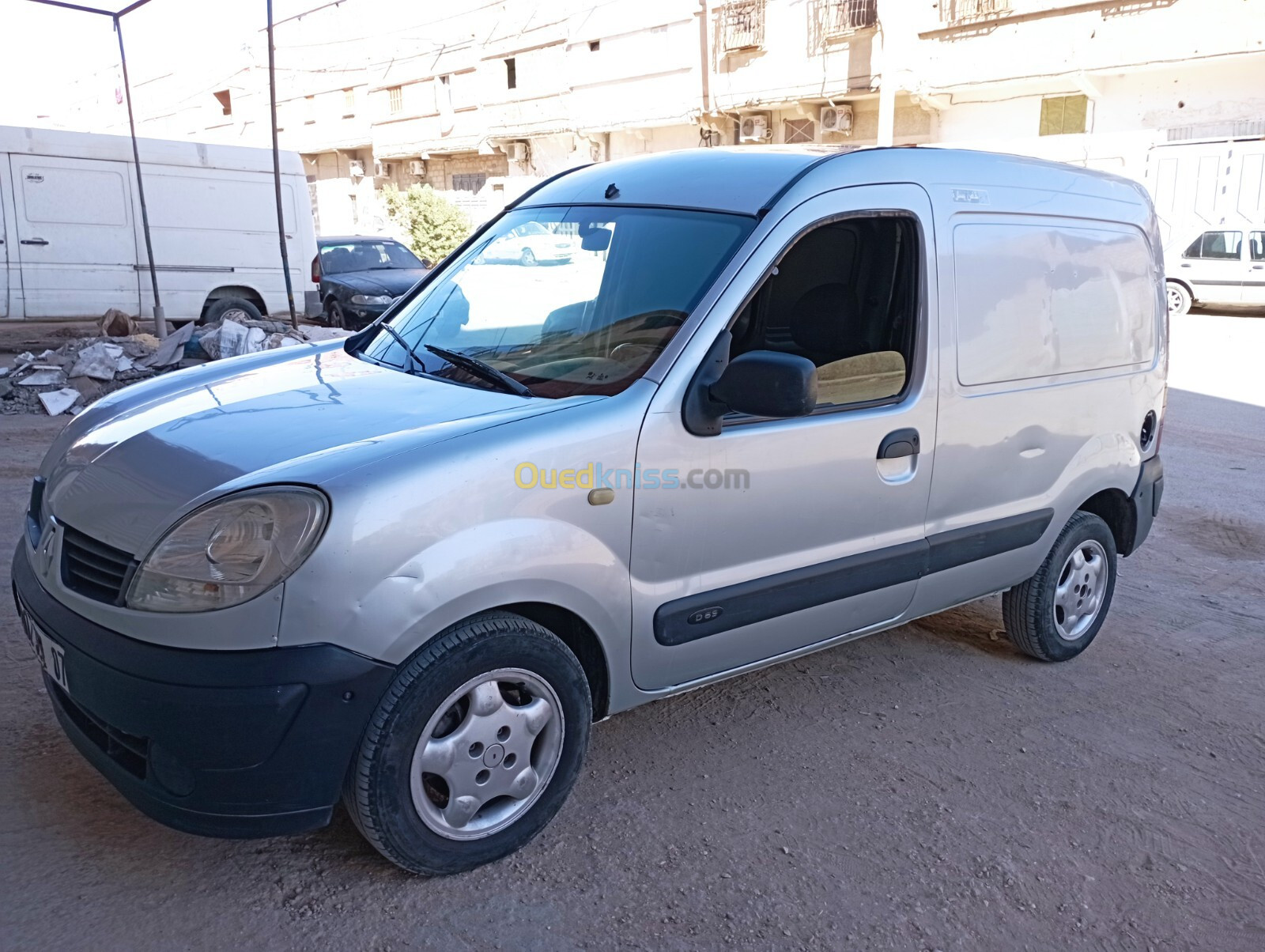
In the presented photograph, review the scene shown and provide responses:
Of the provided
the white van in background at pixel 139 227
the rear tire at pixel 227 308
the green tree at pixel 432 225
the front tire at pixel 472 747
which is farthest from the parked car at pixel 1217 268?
the front tire at pixel 472 747

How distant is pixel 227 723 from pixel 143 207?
9.84 meters

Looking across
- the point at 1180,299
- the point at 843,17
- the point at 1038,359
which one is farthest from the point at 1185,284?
the point at 1038,359

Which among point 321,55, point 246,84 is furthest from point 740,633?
point 246,84

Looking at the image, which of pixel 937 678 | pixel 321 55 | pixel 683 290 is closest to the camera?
pixel 683 290

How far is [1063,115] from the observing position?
22125 mm

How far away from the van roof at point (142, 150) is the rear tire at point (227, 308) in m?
1.49

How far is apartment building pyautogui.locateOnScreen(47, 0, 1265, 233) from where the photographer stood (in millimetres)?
20406

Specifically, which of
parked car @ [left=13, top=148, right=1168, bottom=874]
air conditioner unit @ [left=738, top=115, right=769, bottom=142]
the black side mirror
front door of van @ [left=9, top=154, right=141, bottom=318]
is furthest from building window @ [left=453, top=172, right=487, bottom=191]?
the black side mirror

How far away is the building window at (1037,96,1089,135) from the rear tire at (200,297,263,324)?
17330 mm

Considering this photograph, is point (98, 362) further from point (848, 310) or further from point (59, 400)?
point (848, 310)

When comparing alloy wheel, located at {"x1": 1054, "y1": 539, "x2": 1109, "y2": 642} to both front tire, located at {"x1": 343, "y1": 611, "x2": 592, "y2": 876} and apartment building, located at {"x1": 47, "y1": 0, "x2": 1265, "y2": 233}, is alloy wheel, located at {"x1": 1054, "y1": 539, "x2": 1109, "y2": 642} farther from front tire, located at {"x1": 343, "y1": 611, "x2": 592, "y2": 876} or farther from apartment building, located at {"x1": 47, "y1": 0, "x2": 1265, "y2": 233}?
apartment building, located at {"x1": 47, "y1": 0, "x2": 1265, "y2": 233}

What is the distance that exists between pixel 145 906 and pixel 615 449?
1.61 metres

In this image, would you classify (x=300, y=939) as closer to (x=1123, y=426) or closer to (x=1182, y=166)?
(x=1123, y=426)

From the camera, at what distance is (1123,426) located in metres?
4.37
